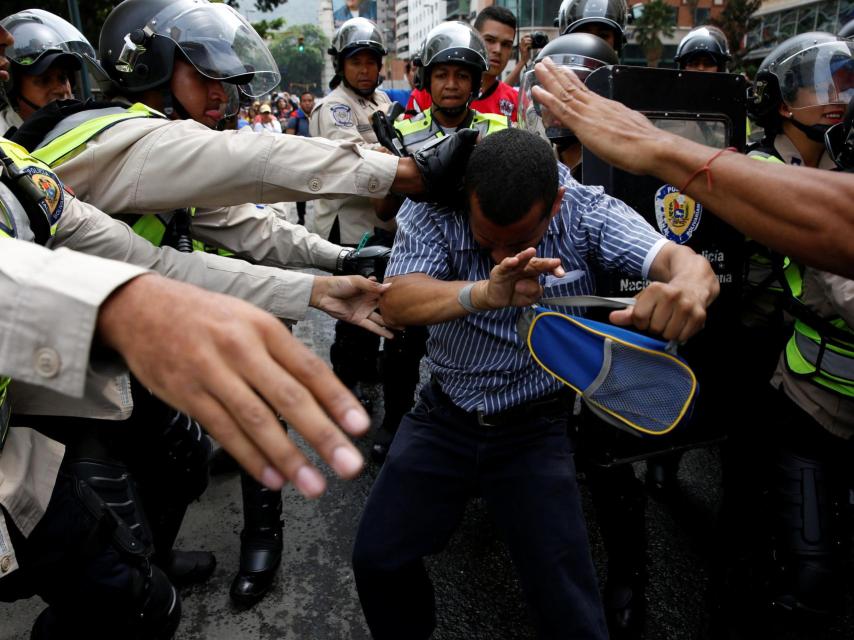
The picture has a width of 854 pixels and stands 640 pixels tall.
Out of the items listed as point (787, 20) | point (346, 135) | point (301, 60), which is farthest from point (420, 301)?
point (301, 60)

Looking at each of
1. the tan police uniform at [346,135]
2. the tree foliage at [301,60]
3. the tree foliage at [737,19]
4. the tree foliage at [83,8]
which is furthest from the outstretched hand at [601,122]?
the tree foliage at [301,60]

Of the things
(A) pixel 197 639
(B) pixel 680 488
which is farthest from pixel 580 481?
(A) pixel 197 639

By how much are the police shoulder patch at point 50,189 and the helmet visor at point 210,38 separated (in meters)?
0.86

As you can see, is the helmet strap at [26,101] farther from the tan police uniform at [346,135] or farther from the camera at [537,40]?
the camera at [537,40]

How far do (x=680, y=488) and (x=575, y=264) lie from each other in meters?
1.82

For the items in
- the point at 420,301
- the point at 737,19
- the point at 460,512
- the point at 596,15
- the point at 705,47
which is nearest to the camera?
the point at 420,301

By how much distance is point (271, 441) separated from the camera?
0.68 meters

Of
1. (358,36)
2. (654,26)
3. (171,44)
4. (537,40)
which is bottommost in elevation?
(654,26)

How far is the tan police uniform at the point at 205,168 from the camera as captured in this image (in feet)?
6.12

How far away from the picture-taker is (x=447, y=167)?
1.87 meters

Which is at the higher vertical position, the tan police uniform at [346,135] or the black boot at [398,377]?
the tan police uniform at [346,135]

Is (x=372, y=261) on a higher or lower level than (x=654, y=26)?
higher

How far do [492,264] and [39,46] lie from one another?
2.87 m

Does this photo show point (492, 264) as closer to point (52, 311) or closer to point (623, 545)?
point (623, 545)
